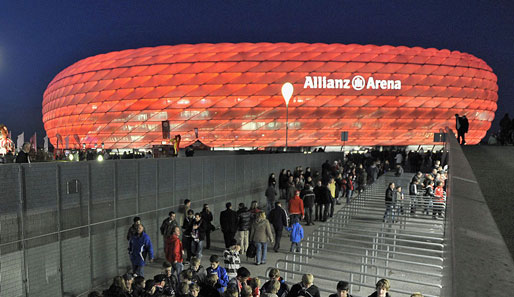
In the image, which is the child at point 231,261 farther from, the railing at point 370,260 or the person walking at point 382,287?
the person walking at point 382,287

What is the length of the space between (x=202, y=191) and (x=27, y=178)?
6865 mm

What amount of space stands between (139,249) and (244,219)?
2.99m

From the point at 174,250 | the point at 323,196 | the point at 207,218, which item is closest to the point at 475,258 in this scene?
the point at 174,250

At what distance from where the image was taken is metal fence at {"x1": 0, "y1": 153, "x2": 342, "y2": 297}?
6.82m

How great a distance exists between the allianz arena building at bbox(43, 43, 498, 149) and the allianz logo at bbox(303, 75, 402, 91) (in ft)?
0.42

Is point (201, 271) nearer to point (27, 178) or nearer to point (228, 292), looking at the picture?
point (228, 292)

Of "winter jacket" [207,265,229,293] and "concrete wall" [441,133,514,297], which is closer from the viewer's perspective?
"concrete wall" [441,133,514,297]

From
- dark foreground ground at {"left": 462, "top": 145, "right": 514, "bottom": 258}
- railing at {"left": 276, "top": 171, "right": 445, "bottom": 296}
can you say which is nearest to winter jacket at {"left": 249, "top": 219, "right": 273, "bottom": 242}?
railing at {"left": 276, "top": 171, "right": 445, "bottom": 296}

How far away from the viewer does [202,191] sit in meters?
13.6

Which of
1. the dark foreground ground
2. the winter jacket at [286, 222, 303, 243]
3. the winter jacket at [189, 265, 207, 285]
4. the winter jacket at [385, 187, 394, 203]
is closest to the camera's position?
the dark foreground ground

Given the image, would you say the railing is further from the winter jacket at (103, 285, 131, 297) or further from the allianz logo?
the allianz logo

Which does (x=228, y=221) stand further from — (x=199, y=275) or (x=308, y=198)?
(x=199, y=275)

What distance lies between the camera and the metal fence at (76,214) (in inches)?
269

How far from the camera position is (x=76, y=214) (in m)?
8.27
